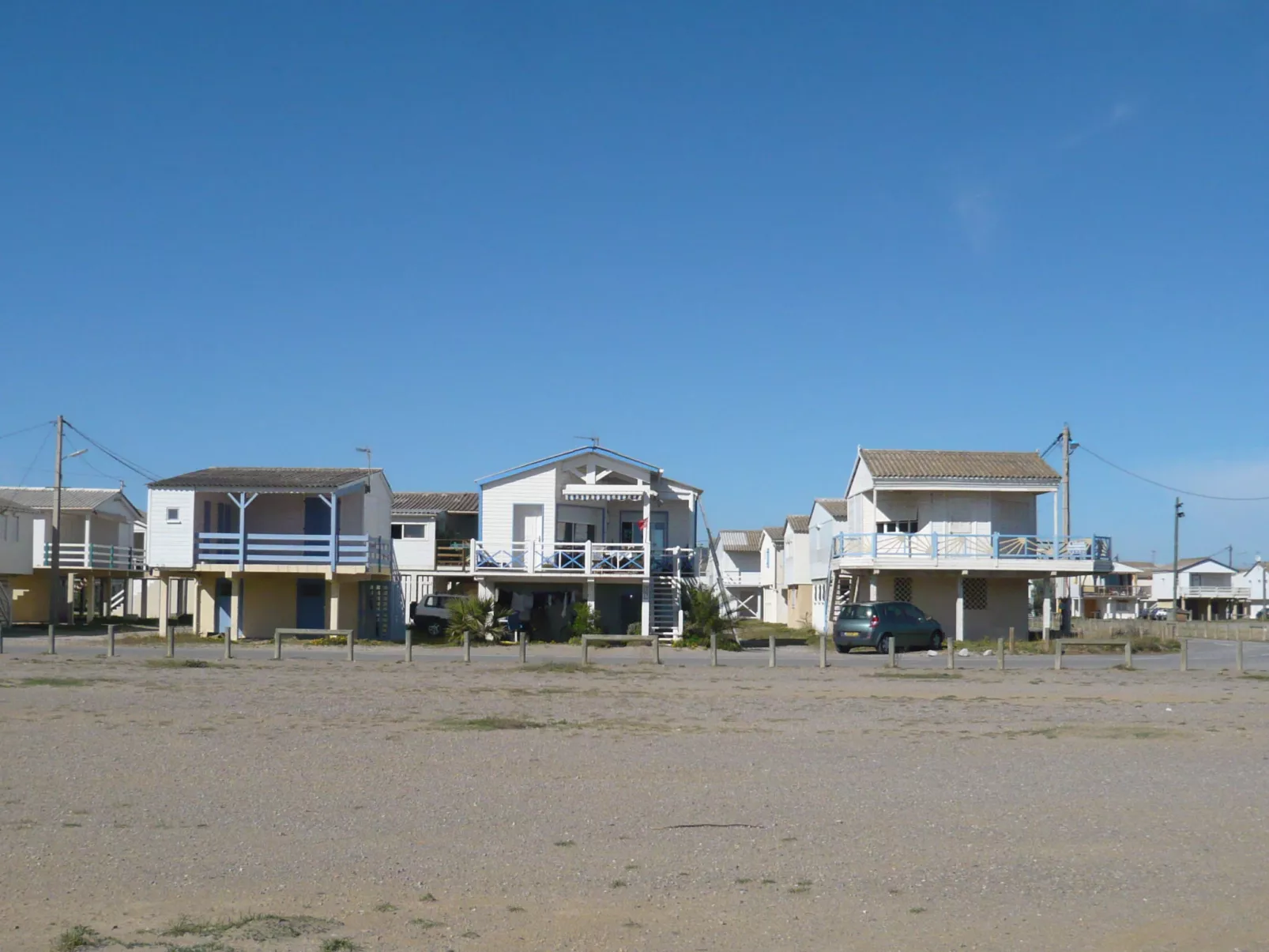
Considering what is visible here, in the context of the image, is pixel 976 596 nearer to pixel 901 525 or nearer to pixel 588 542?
pixel 901 525

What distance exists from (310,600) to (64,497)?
20.0 metres

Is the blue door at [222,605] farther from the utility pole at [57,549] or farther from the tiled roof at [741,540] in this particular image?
the tiled roof at [741,540]

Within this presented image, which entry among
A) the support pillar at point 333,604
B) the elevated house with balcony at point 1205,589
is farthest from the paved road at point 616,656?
the elevated house with balcony at point 1205,589

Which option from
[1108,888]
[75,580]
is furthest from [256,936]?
[75,580]

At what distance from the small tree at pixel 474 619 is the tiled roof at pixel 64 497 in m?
22.7

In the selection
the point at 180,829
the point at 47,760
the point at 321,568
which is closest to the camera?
the point at 180,829

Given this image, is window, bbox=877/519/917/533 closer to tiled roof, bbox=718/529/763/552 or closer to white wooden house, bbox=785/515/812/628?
white wooden house, bbox=785/515/812/628

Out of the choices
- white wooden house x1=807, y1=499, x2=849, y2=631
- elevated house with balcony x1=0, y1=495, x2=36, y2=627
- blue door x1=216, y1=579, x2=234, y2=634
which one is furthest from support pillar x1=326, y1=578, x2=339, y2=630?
white wooden house x1=807, y1=499, x2=849, y2=631

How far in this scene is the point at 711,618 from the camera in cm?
4016

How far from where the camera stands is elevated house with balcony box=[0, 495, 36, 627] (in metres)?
47.6

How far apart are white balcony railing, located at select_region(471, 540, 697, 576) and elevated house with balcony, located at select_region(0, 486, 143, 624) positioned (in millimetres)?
16372

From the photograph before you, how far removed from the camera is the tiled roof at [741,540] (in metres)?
77.1

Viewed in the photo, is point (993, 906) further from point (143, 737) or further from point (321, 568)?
point (321, 568)

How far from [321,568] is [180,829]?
29.3 m
